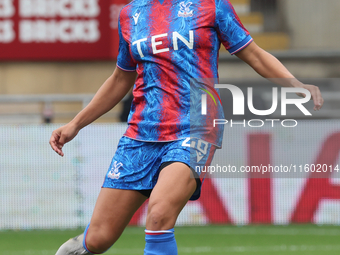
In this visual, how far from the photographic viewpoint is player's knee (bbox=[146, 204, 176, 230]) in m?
2.77

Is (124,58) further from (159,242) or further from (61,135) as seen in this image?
(159,242)

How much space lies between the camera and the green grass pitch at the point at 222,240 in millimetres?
5852

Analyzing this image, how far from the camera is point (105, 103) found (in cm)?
339

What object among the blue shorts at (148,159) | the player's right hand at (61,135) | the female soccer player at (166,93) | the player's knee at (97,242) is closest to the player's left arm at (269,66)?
the female soccer player at (166,93)

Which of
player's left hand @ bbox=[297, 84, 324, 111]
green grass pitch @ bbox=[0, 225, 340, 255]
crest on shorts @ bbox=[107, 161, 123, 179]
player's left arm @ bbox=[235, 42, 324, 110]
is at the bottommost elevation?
green grass pitch @ bbox=[0, 225, 340, 255]

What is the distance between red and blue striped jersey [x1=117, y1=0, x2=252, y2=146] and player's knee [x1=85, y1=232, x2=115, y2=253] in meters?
0.52

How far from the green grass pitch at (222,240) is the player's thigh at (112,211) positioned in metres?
2.71

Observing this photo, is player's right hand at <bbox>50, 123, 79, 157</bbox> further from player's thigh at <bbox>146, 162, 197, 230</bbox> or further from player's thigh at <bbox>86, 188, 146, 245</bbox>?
player's thigh at <bbox>146, 162, 197, 230</bbox>

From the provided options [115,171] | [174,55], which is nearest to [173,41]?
[174,55]

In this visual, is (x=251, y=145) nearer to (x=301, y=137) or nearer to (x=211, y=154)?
(x=301, y=137)

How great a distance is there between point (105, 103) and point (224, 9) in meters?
0.83

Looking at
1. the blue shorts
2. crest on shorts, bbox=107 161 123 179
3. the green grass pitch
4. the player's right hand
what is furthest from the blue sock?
the green grass pitch

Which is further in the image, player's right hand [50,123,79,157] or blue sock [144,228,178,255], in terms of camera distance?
player's right hand [50,123,79,157]

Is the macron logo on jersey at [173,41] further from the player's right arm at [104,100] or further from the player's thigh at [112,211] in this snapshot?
the player's thigh at [112,211]
